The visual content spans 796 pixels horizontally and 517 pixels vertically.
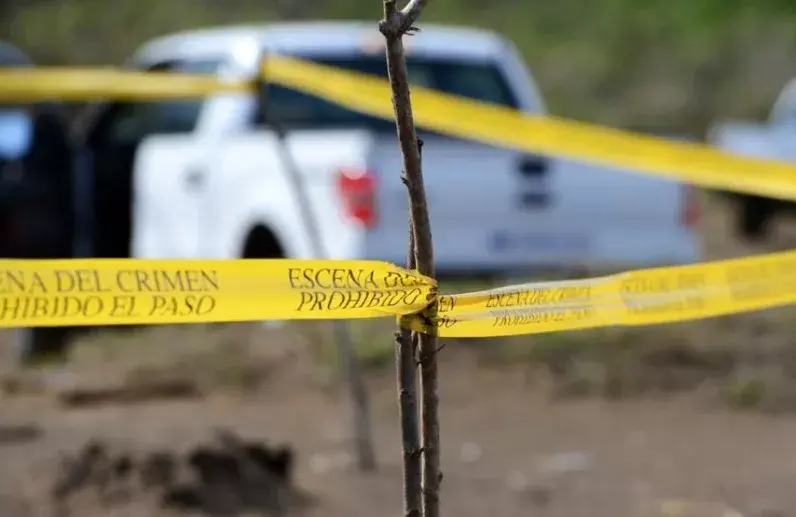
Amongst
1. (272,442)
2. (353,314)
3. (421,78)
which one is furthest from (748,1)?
(353,314)

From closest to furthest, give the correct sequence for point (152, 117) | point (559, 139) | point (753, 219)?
1. point (559, 139)
2. point (152, 117)
3. point (753, 219)

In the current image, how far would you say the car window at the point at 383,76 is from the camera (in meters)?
7.78

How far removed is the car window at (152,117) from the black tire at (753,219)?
318 inches

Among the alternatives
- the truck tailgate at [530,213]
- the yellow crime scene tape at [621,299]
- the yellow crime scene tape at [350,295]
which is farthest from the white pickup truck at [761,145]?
the yellow crime scene tape at [350,295]

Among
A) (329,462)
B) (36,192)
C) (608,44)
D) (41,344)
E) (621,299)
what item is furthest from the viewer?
(608,44)

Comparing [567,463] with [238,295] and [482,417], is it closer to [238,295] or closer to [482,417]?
[482,417]

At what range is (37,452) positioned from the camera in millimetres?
5668

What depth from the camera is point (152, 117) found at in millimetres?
8750

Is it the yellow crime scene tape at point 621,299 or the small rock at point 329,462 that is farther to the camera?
the small rock at point 329,462

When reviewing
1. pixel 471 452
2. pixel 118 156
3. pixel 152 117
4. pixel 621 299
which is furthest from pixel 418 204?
pixel 118 156

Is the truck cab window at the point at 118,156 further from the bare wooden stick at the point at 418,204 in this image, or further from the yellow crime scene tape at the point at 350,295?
the bare wooden stick at the point at 418,204

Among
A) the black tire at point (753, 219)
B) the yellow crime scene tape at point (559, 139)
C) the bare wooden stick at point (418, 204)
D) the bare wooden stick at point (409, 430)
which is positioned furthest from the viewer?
the black tire at point (753, 219)

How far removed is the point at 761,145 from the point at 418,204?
41.4 ft

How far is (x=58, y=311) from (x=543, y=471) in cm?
316
